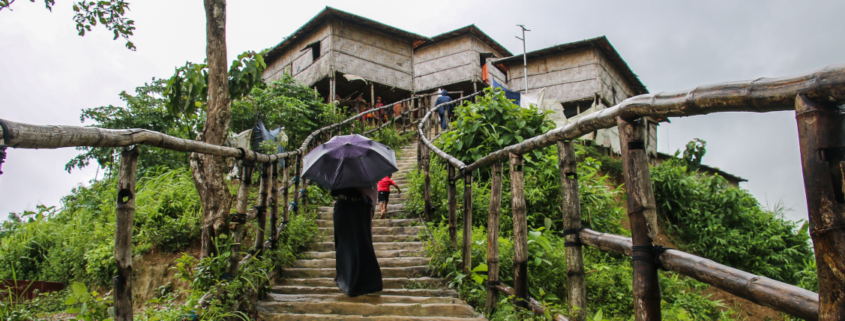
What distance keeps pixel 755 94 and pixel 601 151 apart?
620 inches

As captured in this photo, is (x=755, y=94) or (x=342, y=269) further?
(x=342, y=269)

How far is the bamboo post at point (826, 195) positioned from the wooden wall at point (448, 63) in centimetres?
1625

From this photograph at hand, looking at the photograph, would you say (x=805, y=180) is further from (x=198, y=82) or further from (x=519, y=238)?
(x=198, y=82)

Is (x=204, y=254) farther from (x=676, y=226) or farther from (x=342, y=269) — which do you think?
(x=676, y=226)

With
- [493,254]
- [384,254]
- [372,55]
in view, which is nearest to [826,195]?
[493,254]

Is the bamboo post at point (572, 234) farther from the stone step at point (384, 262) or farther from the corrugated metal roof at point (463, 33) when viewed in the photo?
the corrugated metal roof at point (463, 33)

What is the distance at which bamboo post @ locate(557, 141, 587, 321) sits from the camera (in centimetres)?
262

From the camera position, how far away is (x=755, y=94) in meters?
1.42

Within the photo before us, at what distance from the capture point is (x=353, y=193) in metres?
3.99

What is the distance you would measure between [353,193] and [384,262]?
1.01 metres

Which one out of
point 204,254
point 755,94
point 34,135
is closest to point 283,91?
point 204,254

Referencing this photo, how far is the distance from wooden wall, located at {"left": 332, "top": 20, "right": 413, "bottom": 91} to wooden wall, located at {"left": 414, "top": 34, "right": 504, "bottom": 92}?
47cm

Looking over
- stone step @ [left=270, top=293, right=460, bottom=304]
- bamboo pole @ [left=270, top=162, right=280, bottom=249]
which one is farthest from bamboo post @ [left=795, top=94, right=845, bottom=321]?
bamboo pole @ [left=270, top=162, right=280, bottom=249]

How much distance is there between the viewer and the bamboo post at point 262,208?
3.82m
